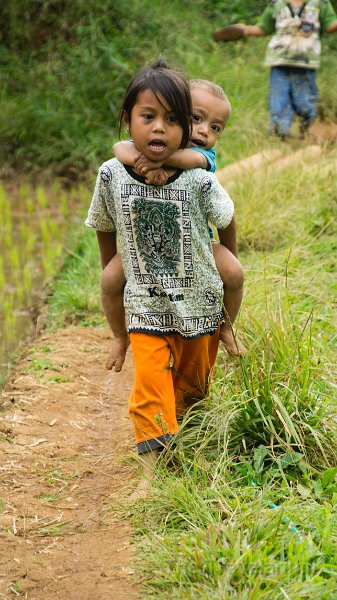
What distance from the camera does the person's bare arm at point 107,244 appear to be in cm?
341

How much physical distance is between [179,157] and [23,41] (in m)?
7.87

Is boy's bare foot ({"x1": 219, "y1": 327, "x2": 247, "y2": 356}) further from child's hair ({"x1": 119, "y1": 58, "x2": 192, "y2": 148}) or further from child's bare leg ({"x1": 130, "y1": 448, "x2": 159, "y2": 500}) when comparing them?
child's hair ({"x1": 119, "y1": 58, "x2": 192, "y2": 148})

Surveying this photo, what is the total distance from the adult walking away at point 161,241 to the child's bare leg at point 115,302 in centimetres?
8

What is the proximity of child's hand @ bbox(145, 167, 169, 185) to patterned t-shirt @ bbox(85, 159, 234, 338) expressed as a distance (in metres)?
0.03

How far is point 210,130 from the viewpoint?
330cm

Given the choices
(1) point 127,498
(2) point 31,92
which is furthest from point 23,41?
(1) point 127,498

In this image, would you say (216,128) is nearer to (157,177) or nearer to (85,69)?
(157,177)

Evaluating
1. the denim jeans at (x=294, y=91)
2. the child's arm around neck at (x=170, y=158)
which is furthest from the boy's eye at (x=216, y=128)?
the denim jeans at (x=294, y=91)

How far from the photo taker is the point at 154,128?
3.04 metres

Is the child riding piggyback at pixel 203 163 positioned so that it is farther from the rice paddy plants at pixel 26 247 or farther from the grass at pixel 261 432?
the rice paddy plants at pixel 26 247

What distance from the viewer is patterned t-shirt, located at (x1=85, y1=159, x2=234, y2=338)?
3148mm

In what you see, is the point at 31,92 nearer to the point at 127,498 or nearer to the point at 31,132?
the point at 31,132

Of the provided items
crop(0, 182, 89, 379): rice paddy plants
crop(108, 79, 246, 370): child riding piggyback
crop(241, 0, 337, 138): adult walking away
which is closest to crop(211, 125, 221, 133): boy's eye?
crop(108, 79, 246, 370): child riding piggyback

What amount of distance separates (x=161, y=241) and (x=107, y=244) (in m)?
0.32
